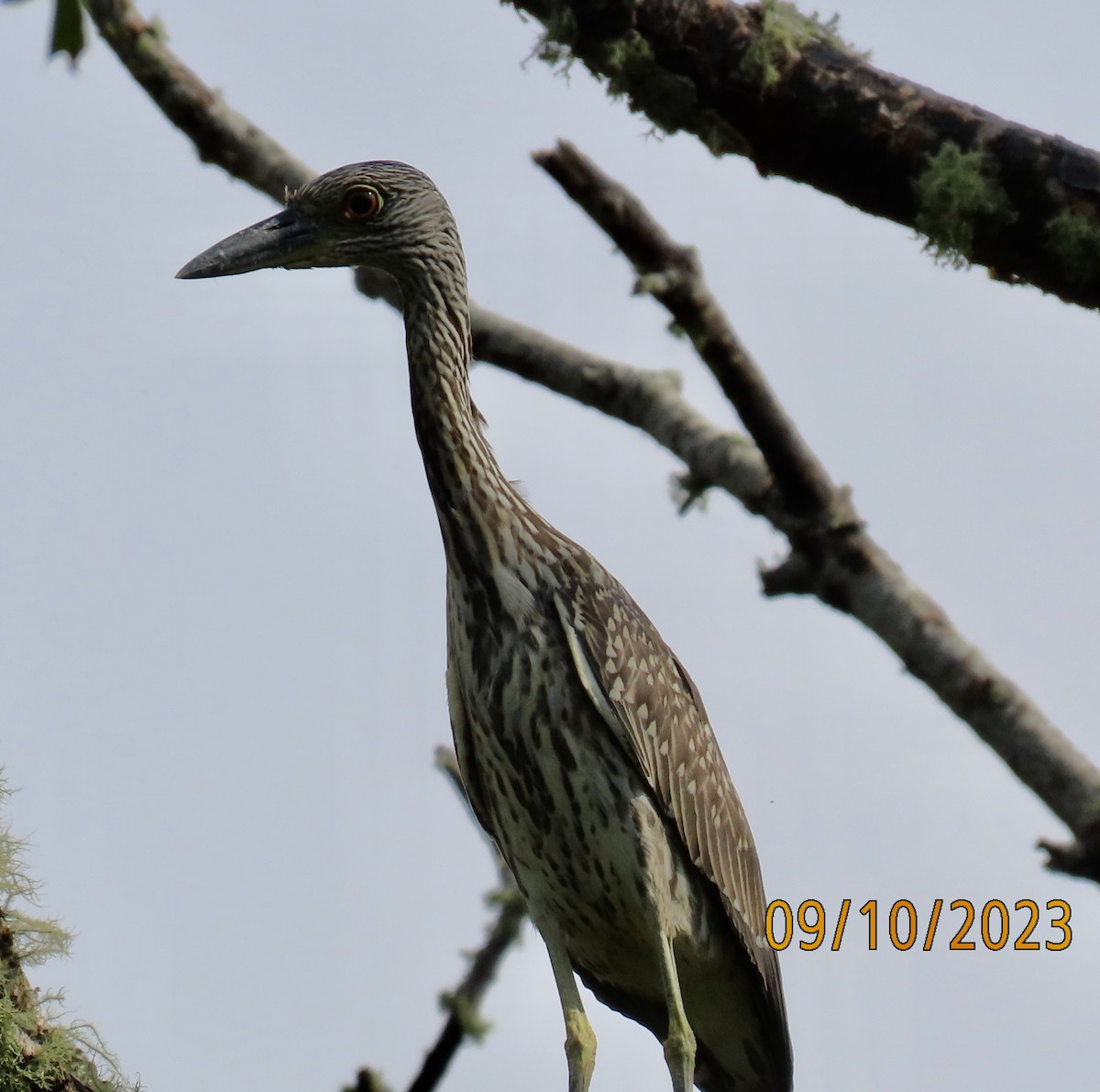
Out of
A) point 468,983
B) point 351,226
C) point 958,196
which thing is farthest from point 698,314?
point 468,983

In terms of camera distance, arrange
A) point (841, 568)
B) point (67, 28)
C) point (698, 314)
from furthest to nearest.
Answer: point (841, 568) < point (698, 314) < point (67, 28)

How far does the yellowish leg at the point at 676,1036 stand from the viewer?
4320 mm

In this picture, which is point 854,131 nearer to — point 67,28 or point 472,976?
point 67,28

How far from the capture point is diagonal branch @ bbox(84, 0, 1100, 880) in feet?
11.8

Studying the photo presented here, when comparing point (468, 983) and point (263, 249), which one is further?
point (263, 249)

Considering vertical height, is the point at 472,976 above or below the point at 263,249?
below

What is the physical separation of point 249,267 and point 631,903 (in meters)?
2.27

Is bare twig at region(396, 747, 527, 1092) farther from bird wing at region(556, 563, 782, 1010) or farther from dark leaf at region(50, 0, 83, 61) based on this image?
dark leaf at region(50, 0, 83, 61)

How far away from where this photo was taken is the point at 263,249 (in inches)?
179

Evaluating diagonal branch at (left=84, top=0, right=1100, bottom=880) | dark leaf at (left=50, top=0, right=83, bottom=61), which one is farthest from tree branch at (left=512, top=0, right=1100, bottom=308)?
dark leaf at (left=50, top=0, right=83, bottom=61)

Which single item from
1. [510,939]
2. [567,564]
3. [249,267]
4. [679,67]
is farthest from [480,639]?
[679,67]

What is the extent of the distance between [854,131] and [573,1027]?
2.89 metres

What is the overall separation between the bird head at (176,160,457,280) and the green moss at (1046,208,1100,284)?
2457 millimetres

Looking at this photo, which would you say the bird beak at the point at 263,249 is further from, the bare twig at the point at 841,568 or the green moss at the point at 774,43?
the green moss at the point at 774,43
